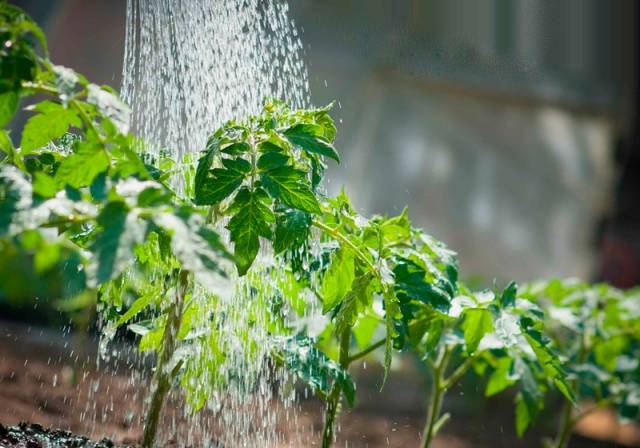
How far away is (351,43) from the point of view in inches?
160

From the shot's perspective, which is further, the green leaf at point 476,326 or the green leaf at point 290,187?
the green leaf at point 476,326

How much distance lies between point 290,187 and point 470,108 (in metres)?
3.85

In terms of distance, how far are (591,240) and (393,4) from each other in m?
2.37

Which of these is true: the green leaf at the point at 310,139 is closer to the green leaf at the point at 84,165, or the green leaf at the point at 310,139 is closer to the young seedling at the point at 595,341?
the green leaf at the point at 84,165

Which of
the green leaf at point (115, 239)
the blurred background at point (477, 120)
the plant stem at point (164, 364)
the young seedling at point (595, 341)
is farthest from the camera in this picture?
the blurred background at point (477, 120)

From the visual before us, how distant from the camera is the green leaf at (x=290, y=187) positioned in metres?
0.98

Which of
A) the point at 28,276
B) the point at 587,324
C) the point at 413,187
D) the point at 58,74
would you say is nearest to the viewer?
the point at 58,74

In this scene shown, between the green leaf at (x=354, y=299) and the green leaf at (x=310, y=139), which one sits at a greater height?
the green leaf at (x=310, y=139)

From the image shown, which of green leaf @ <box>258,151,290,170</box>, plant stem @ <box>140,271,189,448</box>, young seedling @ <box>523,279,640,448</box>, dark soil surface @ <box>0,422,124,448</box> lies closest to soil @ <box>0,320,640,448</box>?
dark soil surface @ <box>0,422,124,448</box>

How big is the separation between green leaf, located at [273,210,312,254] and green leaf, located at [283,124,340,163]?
85mm

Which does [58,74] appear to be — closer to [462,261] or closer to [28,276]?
[28,276]

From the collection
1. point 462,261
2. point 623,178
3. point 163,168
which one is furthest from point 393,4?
point 163,168

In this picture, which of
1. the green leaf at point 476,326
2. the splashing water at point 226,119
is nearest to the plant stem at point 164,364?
the splashing water at point 226,119

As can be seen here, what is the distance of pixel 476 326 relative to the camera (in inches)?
48.5
